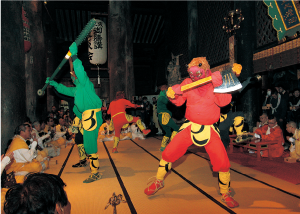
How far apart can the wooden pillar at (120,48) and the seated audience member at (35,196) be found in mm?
7484

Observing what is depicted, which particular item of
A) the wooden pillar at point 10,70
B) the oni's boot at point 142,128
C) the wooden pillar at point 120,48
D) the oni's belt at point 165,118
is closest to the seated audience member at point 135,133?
the wooden pillar at point 120,48

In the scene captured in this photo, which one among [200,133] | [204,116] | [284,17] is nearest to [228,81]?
[204,116]

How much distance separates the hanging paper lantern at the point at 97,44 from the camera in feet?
31.1

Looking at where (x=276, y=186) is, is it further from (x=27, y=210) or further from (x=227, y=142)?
(x=27, y=210)

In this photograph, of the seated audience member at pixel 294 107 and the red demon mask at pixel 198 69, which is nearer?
the red demon mask at pixel 198 69

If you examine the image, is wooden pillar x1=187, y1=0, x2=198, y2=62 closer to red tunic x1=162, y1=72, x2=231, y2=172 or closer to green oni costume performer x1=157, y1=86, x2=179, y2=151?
green oni costume performer x1=157, y1=86, x2=179, y2=151

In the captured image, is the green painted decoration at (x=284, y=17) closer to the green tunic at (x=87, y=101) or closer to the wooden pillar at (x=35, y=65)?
the green tunic at (x=87, y=101)

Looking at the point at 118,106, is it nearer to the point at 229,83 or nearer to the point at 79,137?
the point at 79,137

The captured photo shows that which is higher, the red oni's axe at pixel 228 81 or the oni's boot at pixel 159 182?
the red oni's axe at pixel 228 81

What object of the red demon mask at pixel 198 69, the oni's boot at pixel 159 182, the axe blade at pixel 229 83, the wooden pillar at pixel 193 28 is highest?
the wooden pillar at pixel 193 28

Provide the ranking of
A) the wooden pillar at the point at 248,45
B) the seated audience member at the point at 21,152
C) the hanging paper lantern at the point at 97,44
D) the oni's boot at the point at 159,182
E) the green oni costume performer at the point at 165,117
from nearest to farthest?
the oni's boot at the point at 159,182 → the seated audience member at the point at 21,152 → the green oni costume performer at the point at 165,117 → the wooden pillar at the point at 248,45 → the hanging paper lantern at the point at 97,44

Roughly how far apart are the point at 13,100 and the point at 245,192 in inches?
145

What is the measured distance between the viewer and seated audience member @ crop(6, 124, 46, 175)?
3281mm

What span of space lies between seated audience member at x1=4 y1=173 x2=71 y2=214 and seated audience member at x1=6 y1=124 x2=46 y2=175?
8.81ft
